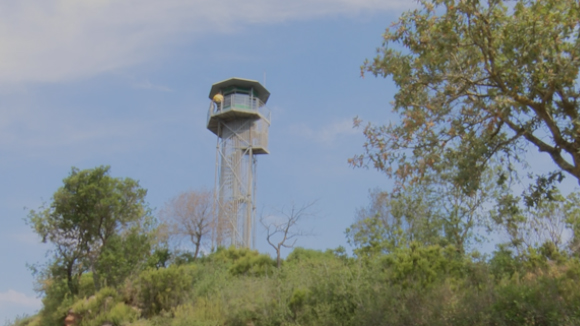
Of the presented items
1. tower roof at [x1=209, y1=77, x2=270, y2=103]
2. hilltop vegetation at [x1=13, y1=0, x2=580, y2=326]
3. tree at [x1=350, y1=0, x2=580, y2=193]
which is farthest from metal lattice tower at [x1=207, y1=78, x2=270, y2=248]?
tree at [x1=350, y1=0, x2=580, y2=193]

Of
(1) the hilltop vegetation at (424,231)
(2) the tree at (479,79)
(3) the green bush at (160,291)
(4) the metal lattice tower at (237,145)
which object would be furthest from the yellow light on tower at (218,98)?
(2) the tree at (479,79)

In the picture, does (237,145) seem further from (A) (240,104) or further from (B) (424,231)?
(B) (424,231)

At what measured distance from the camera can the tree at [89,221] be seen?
15.5 metres

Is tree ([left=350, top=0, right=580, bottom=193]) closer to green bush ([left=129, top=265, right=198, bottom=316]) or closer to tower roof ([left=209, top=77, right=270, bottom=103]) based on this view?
green bush ([left=129, top=265, right=198, bottom=316])

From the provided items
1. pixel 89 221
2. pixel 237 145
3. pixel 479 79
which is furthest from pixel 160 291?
pixel 237 145

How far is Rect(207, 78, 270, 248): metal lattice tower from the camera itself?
25.9m

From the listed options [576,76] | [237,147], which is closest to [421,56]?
[576,76]

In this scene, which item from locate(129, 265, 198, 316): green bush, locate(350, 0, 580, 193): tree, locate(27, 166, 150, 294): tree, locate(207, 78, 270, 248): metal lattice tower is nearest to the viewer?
locate(350, 0, 580, 193): tree

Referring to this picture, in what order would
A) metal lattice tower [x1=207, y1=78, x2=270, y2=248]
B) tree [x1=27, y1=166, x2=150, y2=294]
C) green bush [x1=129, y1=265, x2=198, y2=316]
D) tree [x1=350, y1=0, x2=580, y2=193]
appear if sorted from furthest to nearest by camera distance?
metal lattice tower [x1=207, y1=78, x2=270, y2=248] < tree [x1=27, y1=166, x2=150, y2=294] < green bush [x1=129, y1=265, x2=198, y2=316] < tree [x1=350, y1=0, x2=580, y2=193]

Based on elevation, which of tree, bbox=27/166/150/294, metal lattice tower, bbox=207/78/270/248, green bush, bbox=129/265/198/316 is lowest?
green bush, bbox=129/265/198/316

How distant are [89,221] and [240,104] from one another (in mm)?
13642

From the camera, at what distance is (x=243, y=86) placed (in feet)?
95.7

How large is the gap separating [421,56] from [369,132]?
1421mm

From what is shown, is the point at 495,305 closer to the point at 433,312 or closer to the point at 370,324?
the point at 433,312
